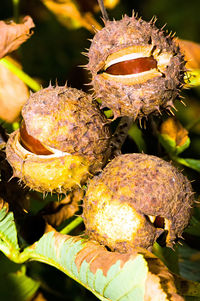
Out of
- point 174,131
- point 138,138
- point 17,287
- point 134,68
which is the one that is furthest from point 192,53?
point 17,287

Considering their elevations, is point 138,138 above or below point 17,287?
above

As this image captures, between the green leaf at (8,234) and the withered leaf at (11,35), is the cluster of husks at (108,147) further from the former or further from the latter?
the withered leaf at (11,35)

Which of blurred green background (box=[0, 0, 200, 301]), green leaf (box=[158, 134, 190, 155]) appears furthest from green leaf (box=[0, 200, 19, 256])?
green leaf (box=[158, 134, 190, 155])

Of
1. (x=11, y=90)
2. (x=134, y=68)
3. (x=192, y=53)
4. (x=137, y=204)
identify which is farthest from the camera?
(x=192, y=53)

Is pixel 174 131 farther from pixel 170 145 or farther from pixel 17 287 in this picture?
pixel 17 287

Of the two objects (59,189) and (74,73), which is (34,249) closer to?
(59,189)

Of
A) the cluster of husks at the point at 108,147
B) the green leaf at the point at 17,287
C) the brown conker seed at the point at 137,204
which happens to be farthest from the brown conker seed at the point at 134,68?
the green leaf at the point at 17,287
